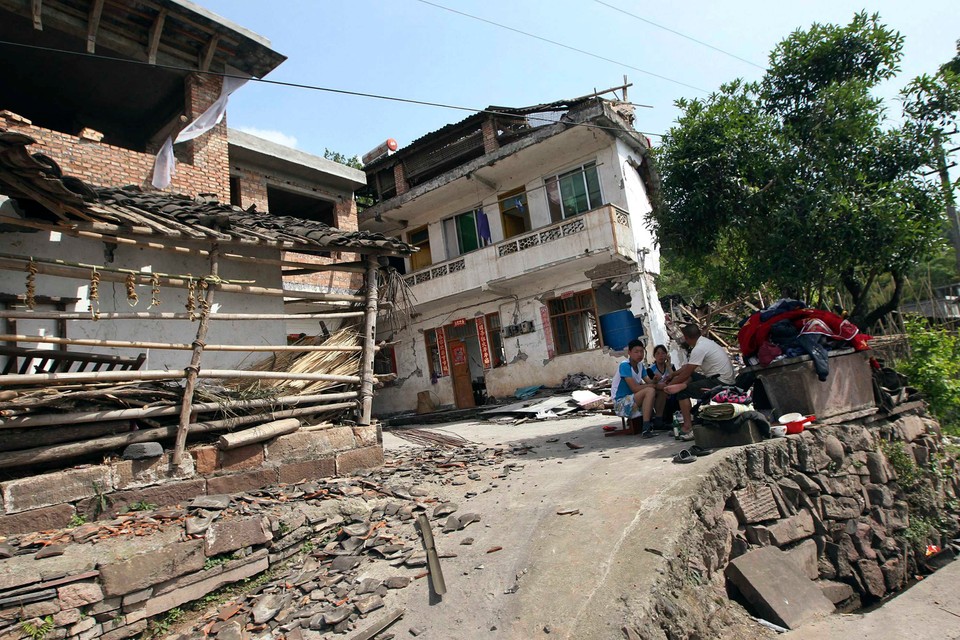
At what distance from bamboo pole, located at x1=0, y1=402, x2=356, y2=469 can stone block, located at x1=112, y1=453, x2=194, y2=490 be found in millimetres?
205

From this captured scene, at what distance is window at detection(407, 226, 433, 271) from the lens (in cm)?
2027

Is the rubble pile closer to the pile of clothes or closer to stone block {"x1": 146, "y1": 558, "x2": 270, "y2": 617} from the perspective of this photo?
stone block {"x1": 146, "y1": 558, "x2": 270, "y2": 617}

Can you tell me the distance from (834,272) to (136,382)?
30.8 feet

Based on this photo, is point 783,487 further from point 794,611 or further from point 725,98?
point 725,98

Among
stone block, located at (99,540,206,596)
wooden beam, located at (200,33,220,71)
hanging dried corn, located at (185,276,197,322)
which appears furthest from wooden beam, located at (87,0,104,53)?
stone block, located at (99,540,206,596)

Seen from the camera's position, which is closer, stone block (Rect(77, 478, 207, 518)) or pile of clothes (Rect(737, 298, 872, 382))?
stone block (Rect(77, 478, 207, 518))

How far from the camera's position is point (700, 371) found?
7.51 m

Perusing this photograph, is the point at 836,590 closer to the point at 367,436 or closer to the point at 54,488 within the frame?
the point at 367,436

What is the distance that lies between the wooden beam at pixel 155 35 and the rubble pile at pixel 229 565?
947 cm

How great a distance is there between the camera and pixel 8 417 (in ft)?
14.9

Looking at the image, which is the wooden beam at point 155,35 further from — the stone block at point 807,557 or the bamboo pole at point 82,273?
the stone block at point 807,557

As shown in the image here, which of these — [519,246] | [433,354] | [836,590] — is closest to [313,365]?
[836,590]

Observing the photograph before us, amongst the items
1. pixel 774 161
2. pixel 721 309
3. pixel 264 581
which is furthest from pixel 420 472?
pixel 721 309

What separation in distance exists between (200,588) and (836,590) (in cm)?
585
